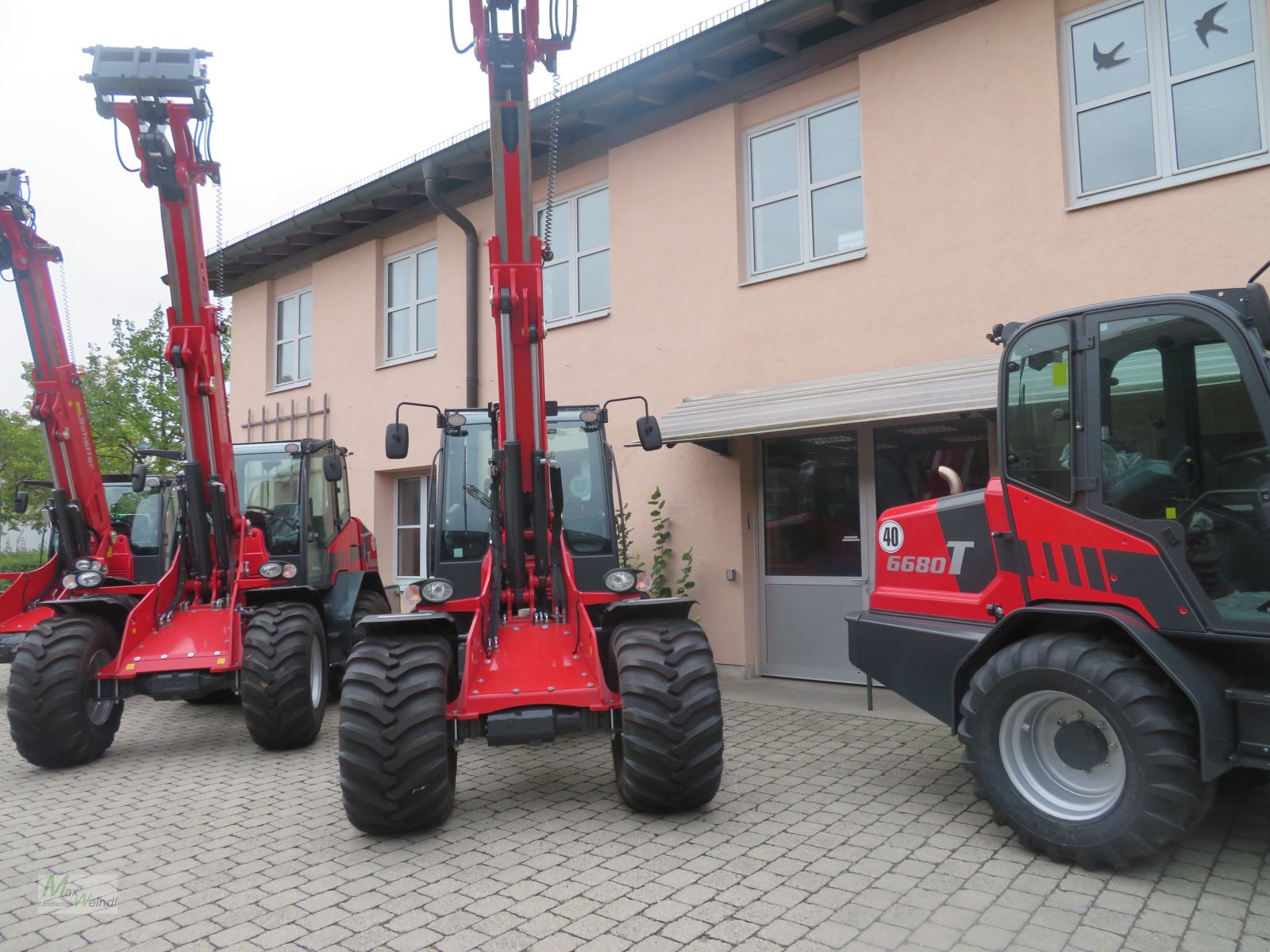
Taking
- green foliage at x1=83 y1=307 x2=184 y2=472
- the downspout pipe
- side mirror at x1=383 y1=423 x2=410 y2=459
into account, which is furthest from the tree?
side mirror at x1=383 y1=423 x2=410 y2=459

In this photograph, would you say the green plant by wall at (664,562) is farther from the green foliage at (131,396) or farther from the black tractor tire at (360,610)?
the green foliage at (131,396)

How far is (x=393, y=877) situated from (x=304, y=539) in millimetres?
4485

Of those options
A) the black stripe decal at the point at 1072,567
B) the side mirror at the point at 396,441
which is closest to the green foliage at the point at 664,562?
the side mirror at the point at 396,441

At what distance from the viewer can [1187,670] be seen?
3576mm

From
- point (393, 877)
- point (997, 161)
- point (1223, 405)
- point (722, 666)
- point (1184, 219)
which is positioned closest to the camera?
point (1223, 405)

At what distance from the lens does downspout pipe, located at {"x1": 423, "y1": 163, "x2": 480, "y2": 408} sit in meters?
10.6

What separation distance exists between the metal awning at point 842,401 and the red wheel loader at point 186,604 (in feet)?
11.4

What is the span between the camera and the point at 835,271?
786 cm

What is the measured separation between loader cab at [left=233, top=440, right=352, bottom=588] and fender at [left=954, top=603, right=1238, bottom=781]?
573cm

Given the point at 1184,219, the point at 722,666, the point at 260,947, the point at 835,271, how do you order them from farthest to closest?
the point at 722,666 < the point at 835,271 < the point at 1184,219 < the point at 260,947

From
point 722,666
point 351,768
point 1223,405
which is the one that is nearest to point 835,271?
point 722,666

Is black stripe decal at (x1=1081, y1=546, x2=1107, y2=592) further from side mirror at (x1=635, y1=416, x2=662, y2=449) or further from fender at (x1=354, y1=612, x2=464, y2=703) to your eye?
fender at (x1=354, y1=612, x2=464, y2=703)

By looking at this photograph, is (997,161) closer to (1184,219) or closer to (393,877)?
(1184,219)

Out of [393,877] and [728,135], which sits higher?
[728,135]
